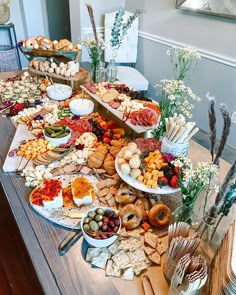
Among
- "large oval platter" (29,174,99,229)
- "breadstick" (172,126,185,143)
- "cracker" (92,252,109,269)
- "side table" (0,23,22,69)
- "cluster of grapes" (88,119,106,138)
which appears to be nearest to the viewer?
"cracker" (92,252,109,269)

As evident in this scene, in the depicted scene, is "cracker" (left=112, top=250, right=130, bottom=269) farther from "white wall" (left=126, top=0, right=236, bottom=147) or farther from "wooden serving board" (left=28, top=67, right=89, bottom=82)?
"white wall" (left=126, top=0, right=236, bottom=147)

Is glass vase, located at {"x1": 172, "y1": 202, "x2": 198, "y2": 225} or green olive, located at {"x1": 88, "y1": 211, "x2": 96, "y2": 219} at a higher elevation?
glass vase, located at {"x1": 172, "y1": 202, "x2": 198, "y2": 225}

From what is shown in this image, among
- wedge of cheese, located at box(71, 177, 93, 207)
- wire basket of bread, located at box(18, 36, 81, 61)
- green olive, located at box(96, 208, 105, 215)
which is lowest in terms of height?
wedge of cheese, located at box(71, 177, 93, 207)

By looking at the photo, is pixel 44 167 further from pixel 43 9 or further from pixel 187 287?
pixel 43 9

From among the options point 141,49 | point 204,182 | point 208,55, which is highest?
point 204,182

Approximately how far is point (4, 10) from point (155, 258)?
3.79m

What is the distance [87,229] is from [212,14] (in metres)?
2.33

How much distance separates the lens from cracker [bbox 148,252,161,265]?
762mm

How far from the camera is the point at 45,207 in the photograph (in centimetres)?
92

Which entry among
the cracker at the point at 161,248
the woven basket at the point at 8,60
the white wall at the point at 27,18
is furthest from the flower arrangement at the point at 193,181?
the white wall at the point at 27,18

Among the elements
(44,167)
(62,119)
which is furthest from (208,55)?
(44,167)

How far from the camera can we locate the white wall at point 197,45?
2365mm

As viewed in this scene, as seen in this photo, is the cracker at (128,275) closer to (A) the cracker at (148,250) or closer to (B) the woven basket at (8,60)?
(A) the cracker at (148,250)

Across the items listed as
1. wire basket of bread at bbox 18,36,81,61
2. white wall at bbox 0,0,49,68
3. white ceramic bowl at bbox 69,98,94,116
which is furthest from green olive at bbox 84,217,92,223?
white wall at bbox 0,0,49,68
